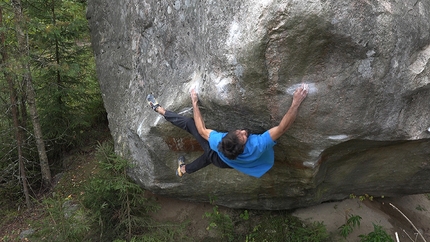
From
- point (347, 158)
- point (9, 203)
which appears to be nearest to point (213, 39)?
point (347, 158)

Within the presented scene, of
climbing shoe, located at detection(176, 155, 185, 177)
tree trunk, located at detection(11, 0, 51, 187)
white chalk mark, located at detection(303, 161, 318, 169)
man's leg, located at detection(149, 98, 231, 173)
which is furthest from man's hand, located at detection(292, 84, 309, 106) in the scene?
tree trunk, located at detection(11, 0, 51, 187)

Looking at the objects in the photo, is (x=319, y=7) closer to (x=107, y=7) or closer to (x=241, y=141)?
(x=241, y=141)

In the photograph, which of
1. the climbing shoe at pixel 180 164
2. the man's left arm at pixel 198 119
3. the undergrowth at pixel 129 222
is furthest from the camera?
the undergrowth at pixel 129 222

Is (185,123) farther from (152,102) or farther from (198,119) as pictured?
(152,102)

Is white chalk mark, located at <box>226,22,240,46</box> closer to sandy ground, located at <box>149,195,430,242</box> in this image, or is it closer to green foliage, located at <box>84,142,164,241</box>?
green foliage, located at <box>84,142,164,241</box>

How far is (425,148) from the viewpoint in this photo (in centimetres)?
502

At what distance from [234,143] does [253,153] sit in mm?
296

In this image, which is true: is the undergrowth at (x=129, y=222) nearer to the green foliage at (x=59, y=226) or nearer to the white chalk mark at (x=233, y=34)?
the green foliage at (x=59, y=226)

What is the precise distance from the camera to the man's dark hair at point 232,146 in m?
4.07

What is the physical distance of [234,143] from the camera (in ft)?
13.4

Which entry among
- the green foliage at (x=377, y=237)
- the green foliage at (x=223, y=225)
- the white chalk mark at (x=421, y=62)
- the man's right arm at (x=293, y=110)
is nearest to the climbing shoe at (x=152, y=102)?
the man's right arm at (x=293, y=110)

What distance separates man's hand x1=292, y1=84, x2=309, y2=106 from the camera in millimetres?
3778

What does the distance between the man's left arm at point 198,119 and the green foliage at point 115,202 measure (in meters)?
1.97

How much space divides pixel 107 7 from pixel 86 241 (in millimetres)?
4607
